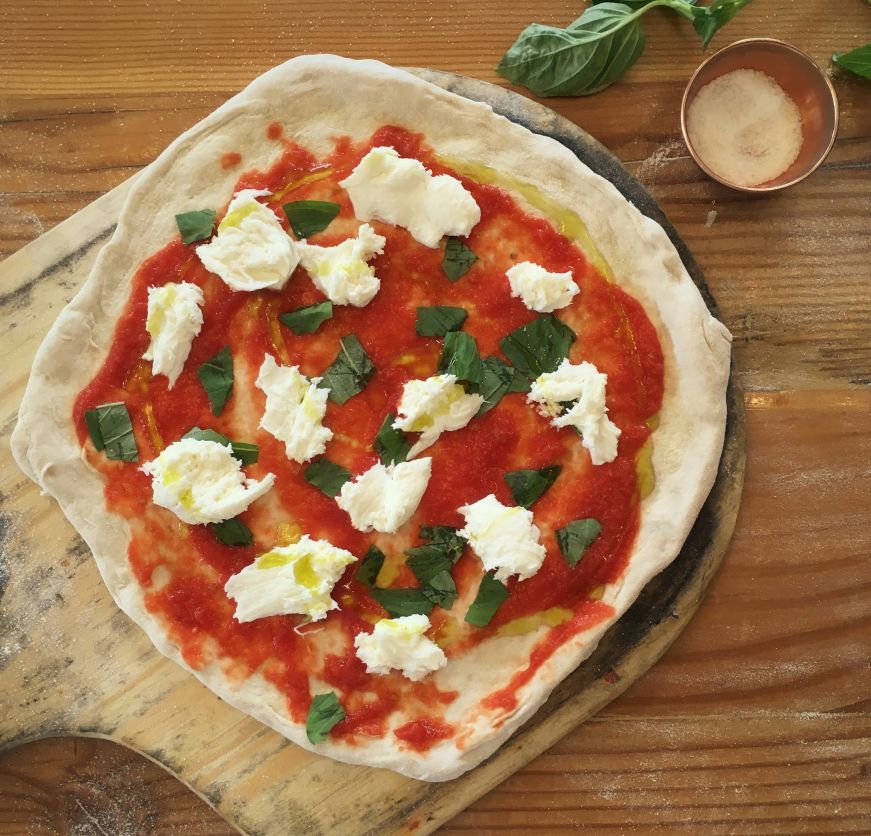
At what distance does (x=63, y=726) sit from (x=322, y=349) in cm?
195

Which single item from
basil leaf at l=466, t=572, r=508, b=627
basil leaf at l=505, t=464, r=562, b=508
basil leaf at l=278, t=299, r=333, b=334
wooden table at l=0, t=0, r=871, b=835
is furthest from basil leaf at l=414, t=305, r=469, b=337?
wooden table at l=0, t=0, r=871, b=835

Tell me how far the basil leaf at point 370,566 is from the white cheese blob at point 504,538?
14.8 inches

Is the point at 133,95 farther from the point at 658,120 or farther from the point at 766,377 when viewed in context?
the point at 766,377

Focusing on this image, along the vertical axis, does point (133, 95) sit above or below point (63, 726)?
above

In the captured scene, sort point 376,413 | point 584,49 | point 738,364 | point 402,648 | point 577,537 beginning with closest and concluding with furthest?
point 402,648, point 577,537, point 376,413, point 584,49, point 738,364

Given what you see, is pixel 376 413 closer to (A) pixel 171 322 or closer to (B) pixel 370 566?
(B) pixel 370 566

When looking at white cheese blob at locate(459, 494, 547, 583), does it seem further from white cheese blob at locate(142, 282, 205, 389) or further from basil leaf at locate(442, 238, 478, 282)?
white cheese blob at locate(142, 282, 205, 389)

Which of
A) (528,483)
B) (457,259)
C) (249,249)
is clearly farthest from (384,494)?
(249,249)

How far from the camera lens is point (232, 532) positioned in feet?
11.1

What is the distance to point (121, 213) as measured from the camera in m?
3.42

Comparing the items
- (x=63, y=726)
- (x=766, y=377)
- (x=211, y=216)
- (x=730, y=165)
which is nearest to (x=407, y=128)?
(x=211, y=216)

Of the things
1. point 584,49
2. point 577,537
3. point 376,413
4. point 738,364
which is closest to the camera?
point 577,537

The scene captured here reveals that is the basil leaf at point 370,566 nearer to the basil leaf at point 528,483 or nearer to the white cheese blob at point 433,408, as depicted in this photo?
the white cheese blob at point 433,408

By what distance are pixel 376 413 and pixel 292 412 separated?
1.11 feet
